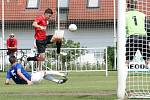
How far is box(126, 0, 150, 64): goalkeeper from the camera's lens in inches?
400

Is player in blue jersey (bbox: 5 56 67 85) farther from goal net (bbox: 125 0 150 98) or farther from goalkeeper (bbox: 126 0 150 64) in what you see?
goalkeeper (bbox: 126 0 150 64)

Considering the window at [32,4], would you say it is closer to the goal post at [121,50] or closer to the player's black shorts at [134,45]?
the player's black shorts at [134,45]

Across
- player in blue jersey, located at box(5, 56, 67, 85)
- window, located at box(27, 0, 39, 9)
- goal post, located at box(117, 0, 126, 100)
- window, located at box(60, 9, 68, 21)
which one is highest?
window, located at box(27, 0, 39, 9)

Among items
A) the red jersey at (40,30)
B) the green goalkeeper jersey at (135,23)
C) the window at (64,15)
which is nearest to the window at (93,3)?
the window at (64,15)

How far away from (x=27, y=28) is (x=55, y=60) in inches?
470

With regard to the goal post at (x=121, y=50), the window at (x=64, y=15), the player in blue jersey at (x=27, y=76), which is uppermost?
the window at (x=64, y=15)

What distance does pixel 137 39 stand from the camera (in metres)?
11.0

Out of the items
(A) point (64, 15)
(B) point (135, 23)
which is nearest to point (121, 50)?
(B) point (135, 23)

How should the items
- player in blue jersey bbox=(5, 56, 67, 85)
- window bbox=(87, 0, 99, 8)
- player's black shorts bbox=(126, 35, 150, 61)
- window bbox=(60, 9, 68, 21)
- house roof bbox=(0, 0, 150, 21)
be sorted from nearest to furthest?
player's black shorts bbox=(126, 35, 150, 61)
player in blue jersey bbox=(5, 56, 67, 85)
house roof bbox=(0, 0, 150, 21)
window bbox=(87, 0, 99, 8)
window bbox=(60, 9, 68, 21)

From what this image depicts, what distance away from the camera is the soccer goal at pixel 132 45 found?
31.5 ft

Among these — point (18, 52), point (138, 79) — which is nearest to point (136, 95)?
point (138, 79)

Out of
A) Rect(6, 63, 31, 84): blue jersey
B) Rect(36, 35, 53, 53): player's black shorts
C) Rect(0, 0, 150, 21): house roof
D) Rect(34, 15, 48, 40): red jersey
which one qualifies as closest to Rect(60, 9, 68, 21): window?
Rect(0, 0, 150, 21): house roof

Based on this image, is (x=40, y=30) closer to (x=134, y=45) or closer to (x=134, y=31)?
(x=134, y=45)

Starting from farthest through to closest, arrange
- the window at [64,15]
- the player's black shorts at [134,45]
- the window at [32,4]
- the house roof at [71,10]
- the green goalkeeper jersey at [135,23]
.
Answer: the window at [64,15] < the window at [32,4] < the house roof at [71,10] < the player's black shorts at [134,45] < the green goalkeeper jersey at [135,23]
